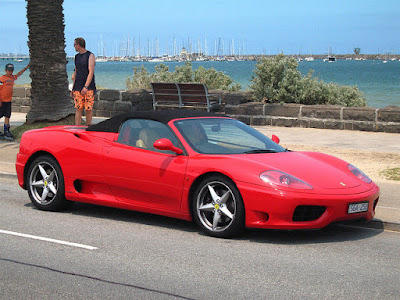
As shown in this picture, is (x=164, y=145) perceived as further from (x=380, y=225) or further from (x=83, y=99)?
(x=83, y=99)

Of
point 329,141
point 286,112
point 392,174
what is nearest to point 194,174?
point 392,174

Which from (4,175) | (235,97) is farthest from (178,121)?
(235,97)

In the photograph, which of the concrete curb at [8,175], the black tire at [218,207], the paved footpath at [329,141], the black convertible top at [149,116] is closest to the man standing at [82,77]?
the paved footpath at [329,141]

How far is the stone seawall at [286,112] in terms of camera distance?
16438 millimetres

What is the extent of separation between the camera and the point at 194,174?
24.3ft

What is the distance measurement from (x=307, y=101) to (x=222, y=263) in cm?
1329

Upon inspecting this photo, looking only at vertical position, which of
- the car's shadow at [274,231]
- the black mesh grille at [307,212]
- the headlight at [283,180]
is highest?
the headlight at [283,180]

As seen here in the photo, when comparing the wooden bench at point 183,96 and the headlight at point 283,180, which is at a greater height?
the wooden bench at point 183,96

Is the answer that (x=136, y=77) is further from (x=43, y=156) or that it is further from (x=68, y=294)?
(x=68, y=294)

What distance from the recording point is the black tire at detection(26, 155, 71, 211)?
8648 mm

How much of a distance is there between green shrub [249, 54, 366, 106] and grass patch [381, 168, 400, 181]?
7.47 meters

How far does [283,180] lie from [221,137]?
1.38m

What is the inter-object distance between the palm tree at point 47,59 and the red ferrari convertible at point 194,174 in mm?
7291

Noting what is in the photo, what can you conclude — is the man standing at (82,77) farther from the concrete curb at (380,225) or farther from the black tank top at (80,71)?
the concrete curb at (380,225)
